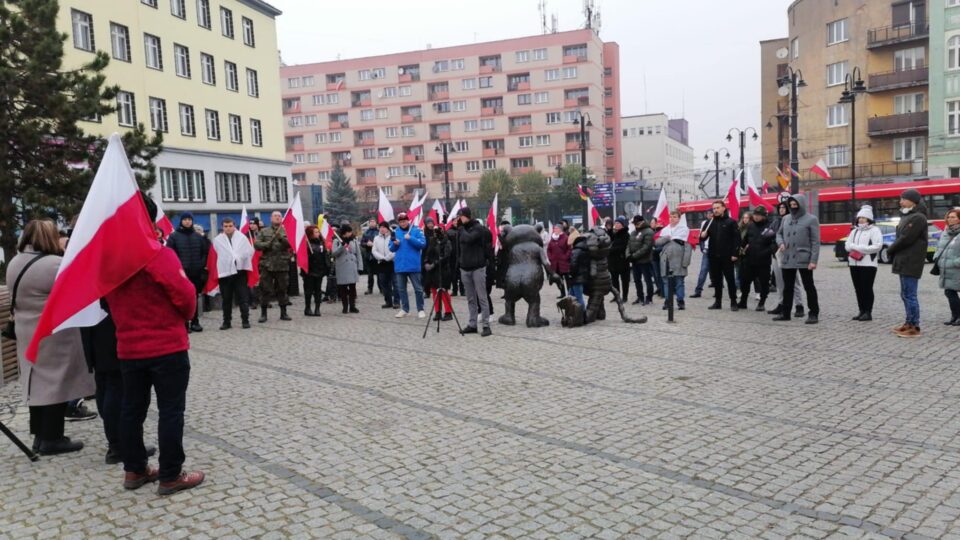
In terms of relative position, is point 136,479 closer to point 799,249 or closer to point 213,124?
point 799,249

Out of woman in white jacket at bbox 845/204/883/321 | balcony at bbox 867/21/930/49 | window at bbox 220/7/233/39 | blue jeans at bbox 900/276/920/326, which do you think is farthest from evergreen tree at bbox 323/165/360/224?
blue jeans at bbox 900/276/920/326

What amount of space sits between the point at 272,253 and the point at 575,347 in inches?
261

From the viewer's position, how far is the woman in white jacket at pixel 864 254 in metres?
10.6

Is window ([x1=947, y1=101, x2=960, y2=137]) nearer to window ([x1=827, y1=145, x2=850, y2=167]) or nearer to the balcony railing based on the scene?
the balcony railing

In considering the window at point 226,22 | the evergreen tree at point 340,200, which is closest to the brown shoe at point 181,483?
the window at point 226,22

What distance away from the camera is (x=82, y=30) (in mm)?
30422

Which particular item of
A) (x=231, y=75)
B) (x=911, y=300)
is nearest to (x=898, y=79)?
(x=231, y=75)

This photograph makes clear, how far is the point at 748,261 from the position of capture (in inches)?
494

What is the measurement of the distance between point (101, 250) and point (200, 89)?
121ft

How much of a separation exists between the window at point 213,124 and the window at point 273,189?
14.7 ft

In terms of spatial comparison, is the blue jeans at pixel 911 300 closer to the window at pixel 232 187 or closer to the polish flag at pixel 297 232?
the polish flag at pixel 297 232

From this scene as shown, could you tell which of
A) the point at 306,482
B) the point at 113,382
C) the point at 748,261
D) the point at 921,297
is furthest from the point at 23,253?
the point at 921,297

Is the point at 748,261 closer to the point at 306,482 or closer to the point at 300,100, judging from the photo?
the point at 306,482

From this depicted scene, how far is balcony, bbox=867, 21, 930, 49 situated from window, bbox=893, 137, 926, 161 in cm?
635
